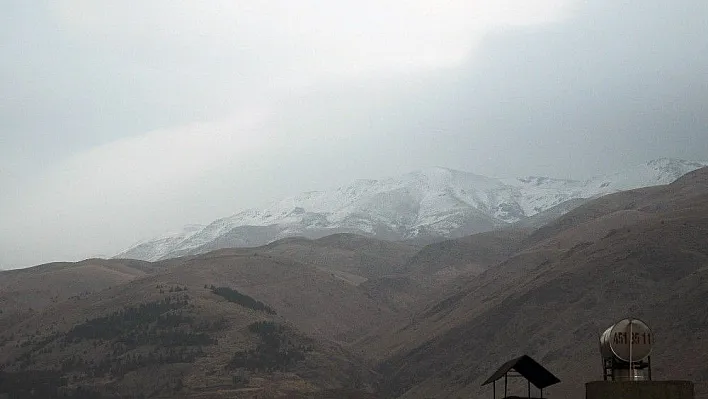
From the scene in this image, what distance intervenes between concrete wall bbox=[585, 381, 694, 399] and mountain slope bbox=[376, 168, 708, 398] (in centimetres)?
3922

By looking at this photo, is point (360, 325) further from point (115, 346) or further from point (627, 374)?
point (627, 374)

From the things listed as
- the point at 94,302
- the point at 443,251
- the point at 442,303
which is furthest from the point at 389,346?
the point at 443,251

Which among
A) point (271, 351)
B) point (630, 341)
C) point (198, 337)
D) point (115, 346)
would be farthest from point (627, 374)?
point (115, 346)

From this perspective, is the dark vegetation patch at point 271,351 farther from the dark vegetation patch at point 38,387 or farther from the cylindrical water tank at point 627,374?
the cylindrical water tank at point 627,374

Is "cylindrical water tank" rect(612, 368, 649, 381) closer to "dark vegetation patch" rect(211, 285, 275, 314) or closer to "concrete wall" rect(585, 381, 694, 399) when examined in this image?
"concrete wall" rect(585, 381, 694, 399)

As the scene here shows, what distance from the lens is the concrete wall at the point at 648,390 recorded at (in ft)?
68.8

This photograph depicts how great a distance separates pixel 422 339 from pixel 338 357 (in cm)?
1106

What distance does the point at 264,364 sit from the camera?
99000 millimetres

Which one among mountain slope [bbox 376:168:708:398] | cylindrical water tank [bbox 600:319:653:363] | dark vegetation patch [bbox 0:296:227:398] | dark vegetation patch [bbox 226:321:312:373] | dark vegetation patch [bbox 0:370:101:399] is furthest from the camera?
dark vegetation patch [bbox 226:321:312:373]

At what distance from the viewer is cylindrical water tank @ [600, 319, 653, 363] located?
22062 mm

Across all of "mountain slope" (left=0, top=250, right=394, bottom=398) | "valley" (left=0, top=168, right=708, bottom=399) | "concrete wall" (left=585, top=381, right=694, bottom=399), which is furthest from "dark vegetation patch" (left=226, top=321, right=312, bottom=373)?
"concrete wall" (left=585, top=381, right=694, bottom=399)

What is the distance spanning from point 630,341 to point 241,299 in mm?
109300

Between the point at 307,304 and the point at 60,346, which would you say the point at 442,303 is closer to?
the point at 307,304

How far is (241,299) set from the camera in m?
128
